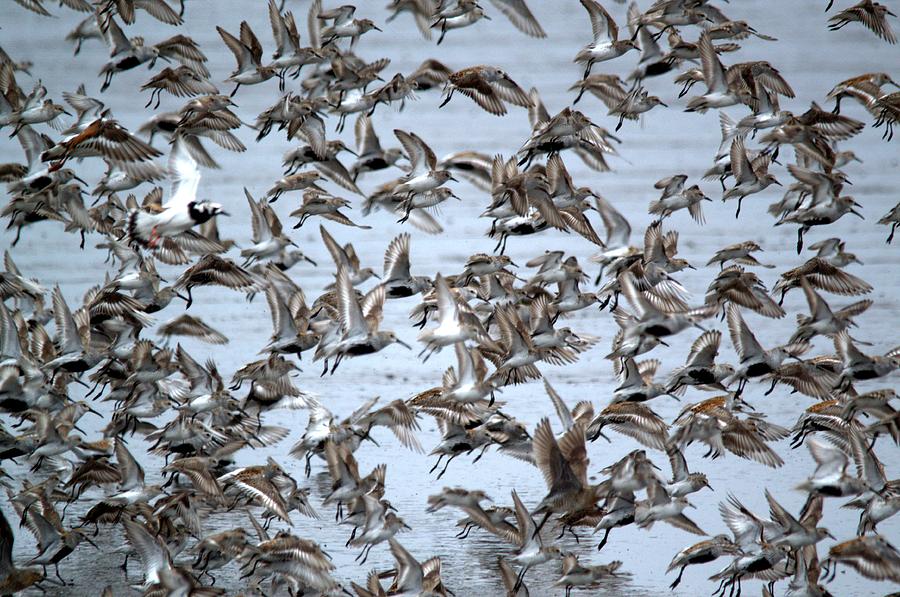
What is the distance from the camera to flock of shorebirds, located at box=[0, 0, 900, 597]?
5438mm

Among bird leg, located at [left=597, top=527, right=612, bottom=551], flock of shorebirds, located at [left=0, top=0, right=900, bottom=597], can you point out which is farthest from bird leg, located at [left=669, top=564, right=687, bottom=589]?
bird leg, located at [left=597, top=527, right=612, bottom=551]

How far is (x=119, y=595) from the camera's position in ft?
17.9

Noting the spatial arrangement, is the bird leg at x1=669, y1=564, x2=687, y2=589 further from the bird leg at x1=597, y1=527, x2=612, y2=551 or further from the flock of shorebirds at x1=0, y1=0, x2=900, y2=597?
the bird leg at x1=597, y1=527, x2=612, y2=551

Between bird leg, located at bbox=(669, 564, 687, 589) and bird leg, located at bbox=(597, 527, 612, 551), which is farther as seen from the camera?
bird leg, located at bbox=(597, 527, 612, 551)

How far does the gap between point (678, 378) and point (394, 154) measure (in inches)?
97.6

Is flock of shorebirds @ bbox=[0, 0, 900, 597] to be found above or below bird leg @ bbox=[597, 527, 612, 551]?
above

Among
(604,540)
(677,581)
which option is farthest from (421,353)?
(677,581)

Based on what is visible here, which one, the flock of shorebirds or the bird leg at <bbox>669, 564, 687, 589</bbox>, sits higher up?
the flock of shorebirds

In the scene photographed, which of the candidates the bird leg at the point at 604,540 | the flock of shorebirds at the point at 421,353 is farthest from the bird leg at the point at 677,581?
the bird leg at the point at 604,540

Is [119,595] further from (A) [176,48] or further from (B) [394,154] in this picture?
(A) [176,48]

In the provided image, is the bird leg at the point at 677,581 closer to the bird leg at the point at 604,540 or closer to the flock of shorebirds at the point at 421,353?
the flock of shorebirds at the point at 421,353

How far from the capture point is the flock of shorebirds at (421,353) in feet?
17.8

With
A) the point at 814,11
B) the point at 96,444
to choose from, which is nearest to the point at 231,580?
the point at 96,444

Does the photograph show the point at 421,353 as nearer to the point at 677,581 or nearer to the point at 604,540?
the point at 604,540
